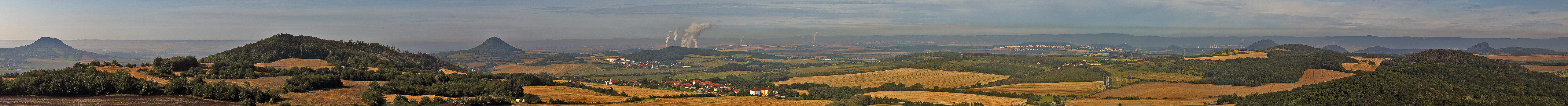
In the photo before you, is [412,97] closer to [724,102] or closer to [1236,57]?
[724,102]

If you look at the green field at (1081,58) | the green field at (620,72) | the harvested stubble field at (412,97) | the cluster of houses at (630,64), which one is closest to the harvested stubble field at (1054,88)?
the harvested stubble field at (412,97)

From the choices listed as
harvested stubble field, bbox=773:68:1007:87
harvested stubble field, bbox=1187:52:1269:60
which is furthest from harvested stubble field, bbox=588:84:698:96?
harvested stubble field, bbox=1187:52:1269:60

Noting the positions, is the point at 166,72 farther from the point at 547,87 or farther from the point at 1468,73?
the point at 1468,73

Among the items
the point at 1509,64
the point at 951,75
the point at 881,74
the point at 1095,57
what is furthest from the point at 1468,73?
the point at 1095,57

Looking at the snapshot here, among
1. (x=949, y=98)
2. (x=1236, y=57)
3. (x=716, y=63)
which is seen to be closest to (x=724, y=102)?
(x=949, y=98)

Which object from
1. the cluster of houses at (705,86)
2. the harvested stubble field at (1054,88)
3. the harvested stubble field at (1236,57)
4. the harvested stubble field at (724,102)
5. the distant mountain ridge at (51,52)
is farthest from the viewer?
the harvested stubble field at (1236,57)

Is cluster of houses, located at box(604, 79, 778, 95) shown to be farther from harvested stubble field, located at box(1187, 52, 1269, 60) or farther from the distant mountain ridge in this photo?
harvested stubble field, located at box(1187, 52, 1269, 60)

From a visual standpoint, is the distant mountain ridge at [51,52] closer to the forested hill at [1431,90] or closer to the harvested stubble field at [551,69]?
the harvested stubble field at [551,69]
